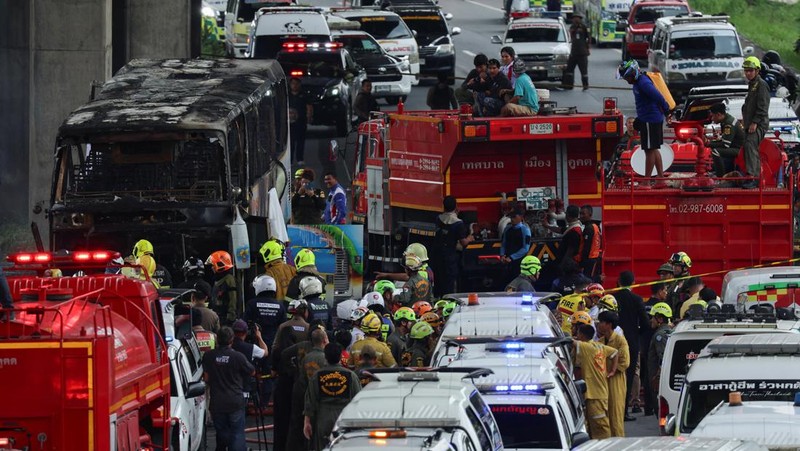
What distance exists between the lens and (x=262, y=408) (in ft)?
64.5

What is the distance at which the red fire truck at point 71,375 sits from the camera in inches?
519

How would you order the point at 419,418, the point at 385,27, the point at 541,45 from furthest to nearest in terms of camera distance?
the point at 541,45 → the point at 385,27 → the point at 419,418

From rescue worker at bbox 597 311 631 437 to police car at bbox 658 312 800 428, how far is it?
790 millimetres

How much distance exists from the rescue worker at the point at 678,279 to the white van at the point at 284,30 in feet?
62.1

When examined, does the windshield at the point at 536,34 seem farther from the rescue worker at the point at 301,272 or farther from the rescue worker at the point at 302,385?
the rescue worker at the point at 302,385

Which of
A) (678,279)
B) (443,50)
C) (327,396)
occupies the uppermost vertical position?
(327,396)

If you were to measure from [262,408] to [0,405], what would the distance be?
661cm

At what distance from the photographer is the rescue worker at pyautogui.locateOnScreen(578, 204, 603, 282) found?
2345 cm

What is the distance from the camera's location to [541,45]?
46281 millimetres

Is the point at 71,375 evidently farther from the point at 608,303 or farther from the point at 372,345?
the point at 608,303

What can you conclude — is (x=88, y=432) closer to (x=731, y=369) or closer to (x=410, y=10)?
(x=731, y=369)

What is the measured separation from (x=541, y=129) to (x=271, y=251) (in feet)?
16.2

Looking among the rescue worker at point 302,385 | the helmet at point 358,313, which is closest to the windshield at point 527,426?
the rescue worker at point 302,385

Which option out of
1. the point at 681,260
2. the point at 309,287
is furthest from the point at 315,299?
the point at 681,260
